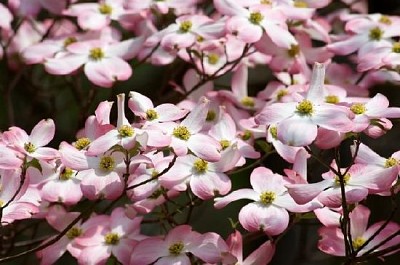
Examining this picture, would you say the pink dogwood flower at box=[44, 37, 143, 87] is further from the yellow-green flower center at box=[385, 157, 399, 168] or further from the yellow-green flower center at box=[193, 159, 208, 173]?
the yellow-green flower center at box=[385, 157, 399, 168]

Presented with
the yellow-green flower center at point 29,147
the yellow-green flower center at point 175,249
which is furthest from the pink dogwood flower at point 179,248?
the yellow-green flower center at point 29,147

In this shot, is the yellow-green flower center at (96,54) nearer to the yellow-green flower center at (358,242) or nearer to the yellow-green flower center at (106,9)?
the yellow-green flower center at (106,9)

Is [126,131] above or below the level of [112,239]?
above

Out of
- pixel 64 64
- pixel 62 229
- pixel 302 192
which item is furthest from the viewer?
pixel 64 64

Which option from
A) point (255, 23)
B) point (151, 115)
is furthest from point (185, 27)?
point (151, 115)

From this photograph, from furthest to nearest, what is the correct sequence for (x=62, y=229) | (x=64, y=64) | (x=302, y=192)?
1. (x=64, y=64)
2. (x=62, y=229)
3. (x=302, y=192)

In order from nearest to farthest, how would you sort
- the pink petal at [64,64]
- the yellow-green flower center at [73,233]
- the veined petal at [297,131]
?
the veined petal at [297,131], the yellow-green flower center at [73,233], the pink petal at [64,64]

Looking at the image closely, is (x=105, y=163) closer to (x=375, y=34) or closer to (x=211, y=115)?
(x=211, y=115)
